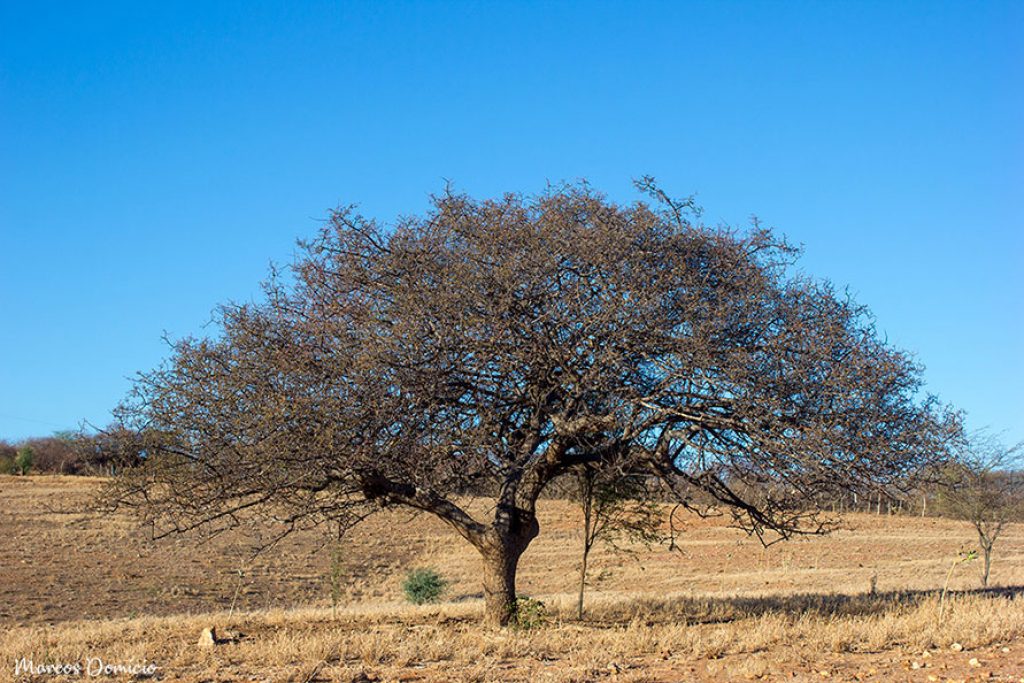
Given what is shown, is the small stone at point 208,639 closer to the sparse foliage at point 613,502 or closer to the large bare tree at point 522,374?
the large bare tree at point 522,374

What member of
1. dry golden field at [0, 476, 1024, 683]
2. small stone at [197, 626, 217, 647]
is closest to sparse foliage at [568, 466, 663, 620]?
dry golden field at [0, 476, 1024, 683]

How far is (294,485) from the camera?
12.3m

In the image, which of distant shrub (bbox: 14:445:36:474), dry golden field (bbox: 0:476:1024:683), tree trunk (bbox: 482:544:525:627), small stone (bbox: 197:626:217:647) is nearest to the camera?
dry golden field (bbox: 0:476:1024:683)

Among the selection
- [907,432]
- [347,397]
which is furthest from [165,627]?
[907,432]

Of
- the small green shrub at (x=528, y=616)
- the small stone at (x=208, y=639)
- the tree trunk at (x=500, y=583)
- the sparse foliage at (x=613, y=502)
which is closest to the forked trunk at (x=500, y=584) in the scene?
the tree trunk at (x=500, y=583)

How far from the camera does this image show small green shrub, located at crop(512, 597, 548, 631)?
537 inches

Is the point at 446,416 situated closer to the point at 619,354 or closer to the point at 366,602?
the point at 619,354

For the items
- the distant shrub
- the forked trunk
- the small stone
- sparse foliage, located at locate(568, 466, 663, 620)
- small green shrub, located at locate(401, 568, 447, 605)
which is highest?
the distant shrub

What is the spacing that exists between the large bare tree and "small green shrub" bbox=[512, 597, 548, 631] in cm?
230

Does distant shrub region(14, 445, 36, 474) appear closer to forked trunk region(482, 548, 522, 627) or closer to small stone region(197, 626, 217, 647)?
small stone region(197, 626, 217, 647)

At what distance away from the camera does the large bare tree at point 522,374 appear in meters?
11.6

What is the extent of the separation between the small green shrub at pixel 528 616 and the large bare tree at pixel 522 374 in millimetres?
2303

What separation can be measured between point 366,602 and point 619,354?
21.6 meters

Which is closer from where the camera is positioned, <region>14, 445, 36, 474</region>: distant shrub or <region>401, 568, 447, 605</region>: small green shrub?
<region>401, 568, 447, 605</region>: small green shrub
